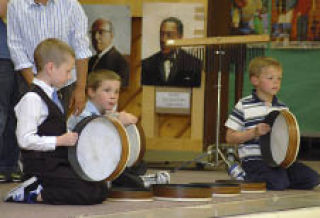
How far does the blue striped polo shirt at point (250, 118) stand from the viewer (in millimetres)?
4887

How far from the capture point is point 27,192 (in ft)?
12.6

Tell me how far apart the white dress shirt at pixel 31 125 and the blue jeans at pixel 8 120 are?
98 cm

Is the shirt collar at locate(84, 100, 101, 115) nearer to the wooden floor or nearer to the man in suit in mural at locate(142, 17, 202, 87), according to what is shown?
the wooden floor

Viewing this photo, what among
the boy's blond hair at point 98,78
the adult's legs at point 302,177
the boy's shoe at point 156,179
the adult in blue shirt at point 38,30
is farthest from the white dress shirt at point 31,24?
the adult's legs at point 302,177

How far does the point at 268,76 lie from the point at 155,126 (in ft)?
6.89

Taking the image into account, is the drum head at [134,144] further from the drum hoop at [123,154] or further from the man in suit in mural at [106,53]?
the man in suit in mural at [106,53]

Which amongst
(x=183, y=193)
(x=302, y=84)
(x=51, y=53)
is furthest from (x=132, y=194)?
(x=302, y=84)

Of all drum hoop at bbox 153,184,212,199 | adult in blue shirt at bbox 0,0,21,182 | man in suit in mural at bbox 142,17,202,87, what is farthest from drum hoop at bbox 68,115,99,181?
man in suit in mural at bbox 142,17,202,87

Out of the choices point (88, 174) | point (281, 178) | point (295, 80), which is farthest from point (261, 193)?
point (295, 80)

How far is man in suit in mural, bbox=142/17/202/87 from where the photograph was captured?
6.73 m

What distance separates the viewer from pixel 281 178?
15.7 feet

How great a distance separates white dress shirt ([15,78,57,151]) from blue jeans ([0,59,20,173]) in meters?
0.98

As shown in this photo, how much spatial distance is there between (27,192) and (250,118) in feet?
4.94

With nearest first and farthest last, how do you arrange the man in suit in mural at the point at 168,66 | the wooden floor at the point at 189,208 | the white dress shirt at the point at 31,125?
1. the wooden floor at the point at 189,208
2. the white dress shirt at the point at 31,125
3. the man in suit in mural at the point at 168,66
